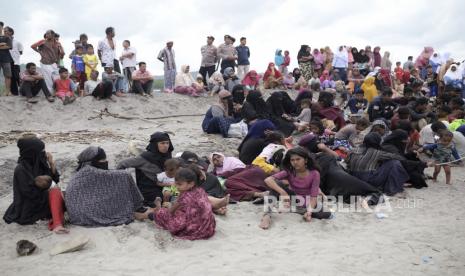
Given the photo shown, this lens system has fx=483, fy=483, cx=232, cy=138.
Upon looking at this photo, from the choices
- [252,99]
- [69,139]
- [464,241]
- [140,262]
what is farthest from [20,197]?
[252,99]

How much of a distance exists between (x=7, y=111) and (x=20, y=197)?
243 inches

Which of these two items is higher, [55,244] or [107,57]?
[107,57]

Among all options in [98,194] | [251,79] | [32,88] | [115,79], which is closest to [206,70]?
[251,79]

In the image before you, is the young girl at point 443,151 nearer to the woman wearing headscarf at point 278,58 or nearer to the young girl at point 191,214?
the young girl at point 191,214

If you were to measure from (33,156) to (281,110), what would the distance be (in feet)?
19.9

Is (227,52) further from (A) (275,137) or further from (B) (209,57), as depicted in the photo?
(A) (275,137)

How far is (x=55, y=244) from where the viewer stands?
15.8 ft

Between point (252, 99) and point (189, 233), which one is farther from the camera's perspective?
point (252, 99)

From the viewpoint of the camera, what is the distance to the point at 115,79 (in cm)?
1212

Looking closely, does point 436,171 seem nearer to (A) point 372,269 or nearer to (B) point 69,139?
(A) point 372,269

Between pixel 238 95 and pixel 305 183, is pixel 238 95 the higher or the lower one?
the higher one

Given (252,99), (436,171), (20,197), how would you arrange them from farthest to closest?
1. (252,99)
2. (436,171)
3. (20,197)

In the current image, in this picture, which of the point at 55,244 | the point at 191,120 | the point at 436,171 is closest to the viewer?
the point at 55,244

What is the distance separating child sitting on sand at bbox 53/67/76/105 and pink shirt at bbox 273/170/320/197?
7052mm
